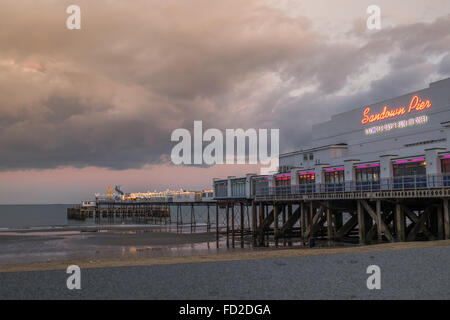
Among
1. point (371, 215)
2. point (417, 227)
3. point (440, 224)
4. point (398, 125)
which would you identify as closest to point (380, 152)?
point (398, 125)

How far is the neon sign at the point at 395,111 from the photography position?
1463 inches

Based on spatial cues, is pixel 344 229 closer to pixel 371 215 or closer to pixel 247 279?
pixel 371 215

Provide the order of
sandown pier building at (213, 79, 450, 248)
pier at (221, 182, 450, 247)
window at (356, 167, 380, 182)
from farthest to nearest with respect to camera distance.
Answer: window at (356, 167, 380, 182) → sandown pier building at (213, 79, 450, 248) → pier at (221, 182, 450, 247)

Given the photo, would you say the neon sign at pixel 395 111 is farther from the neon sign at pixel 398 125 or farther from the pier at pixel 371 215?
the pier at pixel 371 215

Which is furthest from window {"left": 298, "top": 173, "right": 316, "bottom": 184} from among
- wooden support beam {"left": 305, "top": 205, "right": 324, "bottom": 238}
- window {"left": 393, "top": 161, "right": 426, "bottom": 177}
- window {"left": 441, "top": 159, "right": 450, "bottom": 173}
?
window {"left": 441, "top": 159, "right": 450, "bottom": 173}

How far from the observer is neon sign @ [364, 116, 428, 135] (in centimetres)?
3722

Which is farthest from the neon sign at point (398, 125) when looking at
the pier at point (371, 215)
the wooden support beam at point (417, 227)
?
the wooden support beam at point (417, 227)

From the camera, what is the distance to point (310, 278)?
10906 millimetres

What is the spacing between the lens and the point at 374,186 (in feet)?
110

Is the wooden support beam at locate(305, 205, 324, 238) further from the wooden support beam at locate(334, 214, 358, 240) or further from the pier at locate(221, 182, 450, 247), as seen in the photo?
the wooden support beam at locate(334, 214, 358, 240)

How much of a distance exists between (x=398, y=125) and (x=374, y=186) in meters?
9.23

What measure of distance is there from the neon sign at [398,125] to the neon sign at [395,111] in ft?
2.49

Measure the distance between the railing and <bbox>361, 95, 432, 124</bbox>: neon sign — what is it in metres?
9.29
